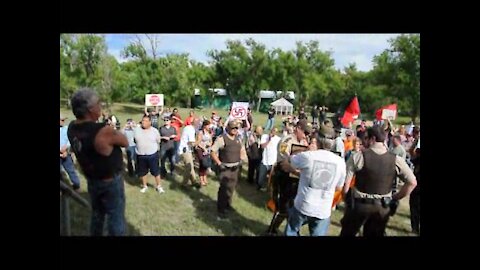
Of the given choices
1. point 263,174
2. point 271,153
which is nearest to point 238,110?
point 271,153

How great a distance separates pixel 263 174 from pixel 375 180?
137 inches


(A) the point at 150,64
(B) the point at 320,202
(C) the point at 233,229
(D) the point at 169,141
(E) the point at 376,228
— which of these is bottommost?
(C) the point at 233,229

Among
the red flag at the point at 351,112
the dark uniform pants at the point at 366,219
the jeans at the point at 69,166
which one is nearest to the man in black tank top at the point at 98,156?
the jeans at the point at 69,166

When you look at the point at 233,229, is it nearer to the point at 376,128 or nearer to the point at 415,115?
the point at 376,128

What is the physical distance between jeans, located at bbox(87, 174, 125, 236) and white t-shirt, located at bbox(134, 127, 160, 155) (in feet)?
7.86

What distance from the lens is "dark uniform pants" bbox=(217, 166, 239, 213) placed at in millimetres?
5582

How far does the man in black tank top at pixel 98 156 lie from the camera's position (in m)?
3.68

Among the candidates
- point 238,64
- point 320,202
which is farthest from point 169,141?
point 238,64

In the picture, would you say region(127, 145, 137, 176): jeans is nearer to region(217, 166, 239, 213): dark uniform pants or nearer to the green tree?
region(217, 166, 239, 213): dark uniform pants

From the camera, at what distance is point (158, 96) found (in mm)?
5500

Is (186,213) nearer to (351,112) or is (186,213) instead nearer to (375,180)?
(375,180)

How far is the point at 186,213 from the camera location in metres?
5.77

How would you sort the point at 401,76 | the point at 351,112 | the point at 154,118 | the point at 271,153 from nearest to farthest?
the point at 154,118 → the point at 271,153 → the point at 351,112 → the point at 401,76
